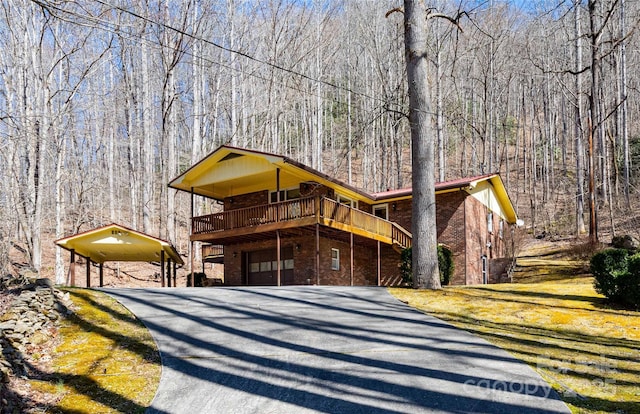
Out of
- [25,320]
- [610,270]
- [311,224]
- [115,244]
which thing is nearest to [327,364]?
[25,320]

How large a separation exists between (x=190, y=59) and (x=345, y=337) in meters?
28.6

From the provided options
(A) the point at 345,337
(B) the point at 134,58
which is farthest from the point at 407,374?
(B) the point at 134,58

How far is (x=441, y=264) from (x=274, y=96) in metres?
20.4

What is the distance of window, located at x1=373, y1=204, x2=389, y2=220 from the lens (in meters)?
25.5

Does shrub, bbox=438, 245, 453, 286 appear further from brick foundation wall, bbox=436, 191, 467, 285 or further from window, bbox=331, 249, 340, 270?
window, bbox=331, 249, 340, 270

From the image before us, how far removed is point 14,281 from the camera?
12234 mm

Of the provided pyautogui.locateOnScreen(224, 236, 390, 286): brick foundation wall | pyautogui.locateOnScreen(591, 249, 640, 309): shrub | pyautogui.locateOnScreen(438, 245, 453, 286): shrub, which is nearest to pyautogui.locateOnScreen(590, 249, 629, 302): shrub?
pyautogui.locateOnScreen(591, 249, 640, 309): shrub

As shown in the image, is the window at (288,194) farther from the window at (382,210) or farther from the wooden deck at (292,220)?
the window at (382,210)

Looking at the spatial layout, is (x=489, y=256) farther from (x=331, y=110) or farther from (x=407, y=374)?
(x=331, y=110)

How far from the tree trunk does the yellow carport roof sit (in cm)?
946

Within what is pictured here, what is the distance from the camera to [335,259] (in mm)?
23547


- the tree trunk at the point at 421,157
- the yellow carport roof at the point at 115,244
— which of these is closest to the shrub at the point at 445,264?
the tree trunk at the point at 421,157

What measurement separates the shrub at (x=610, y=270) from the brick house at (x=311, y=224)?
9.13m

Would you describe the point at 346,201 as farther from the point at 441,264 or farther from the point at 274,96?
the point at 274,96
